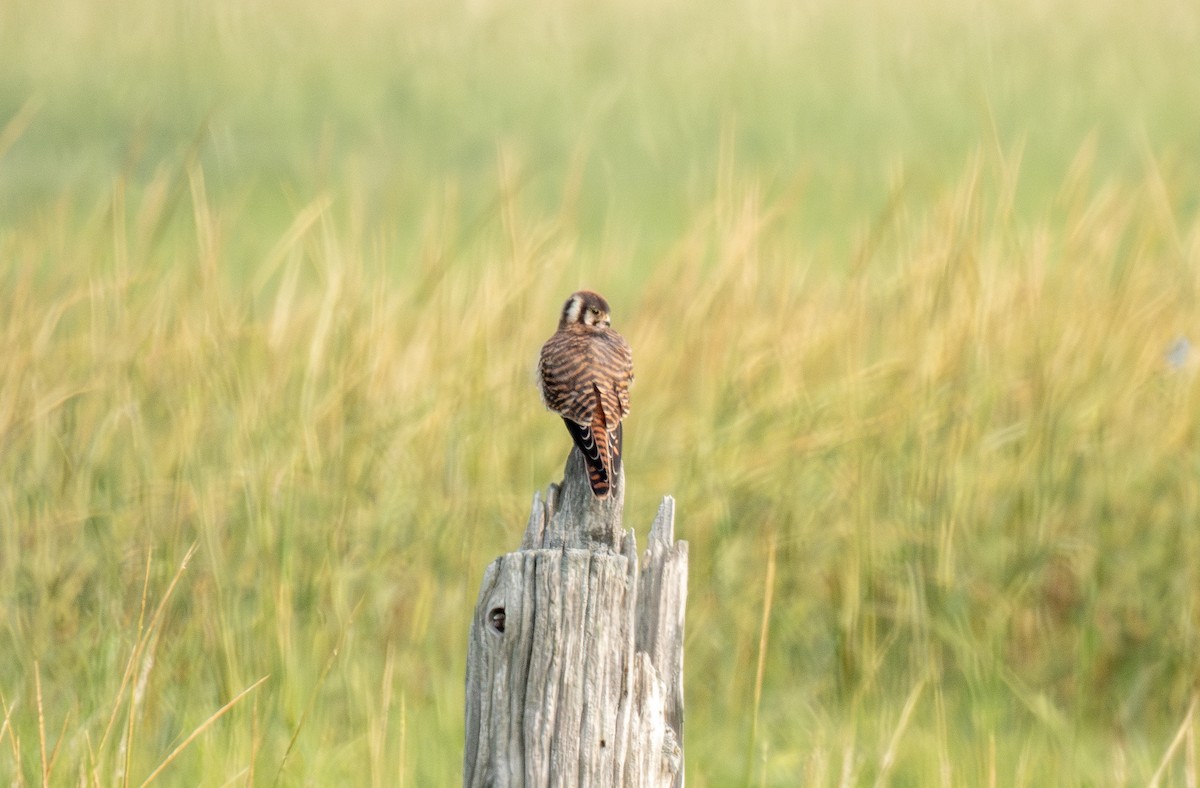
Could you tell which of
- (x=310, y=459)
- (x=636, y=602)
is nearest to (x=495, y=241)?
(x=310, y=459)

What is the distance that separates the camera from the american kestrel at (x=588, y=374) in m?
2.98

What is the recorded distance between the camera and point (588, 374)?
329cm

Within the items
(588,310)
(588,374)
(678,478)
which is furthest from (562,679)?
(678,478)

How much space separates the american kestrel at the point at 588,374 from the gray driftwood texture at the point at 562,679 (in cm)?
67

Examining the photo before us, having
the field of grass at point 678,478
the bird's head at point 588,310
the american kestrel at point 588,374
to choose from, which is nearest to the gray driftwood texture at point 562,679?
the american kestrel at point 588,374

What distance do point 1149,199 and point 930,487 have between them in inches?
77.4

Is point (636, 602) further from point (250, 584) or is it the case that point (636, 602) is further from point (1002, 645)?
point (1002, 645)

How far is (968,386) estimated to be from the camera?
469 cm

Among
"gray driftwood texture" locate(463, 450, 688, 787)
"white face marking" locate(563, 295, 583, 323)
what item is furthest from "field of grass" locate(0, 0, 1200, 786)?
"gray driftwood texture" locate(463, 450, 688, 787)

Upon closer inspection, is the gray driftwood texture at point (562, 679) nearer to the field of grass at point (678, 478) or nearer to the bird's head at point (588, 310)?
the field of grass at point (678, 478)

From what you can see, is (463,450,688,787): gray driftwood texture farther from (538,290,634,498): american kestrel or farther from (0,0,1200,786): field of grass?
(0,0,1200,786): field of grass

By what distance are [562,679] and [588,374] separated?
1334mm

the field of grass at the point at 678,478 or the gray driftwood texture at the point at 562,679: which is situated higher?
the field of grass at the point at 678,478

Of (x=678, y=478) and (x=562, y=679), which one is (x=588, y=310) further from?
(x=562, y=679)
